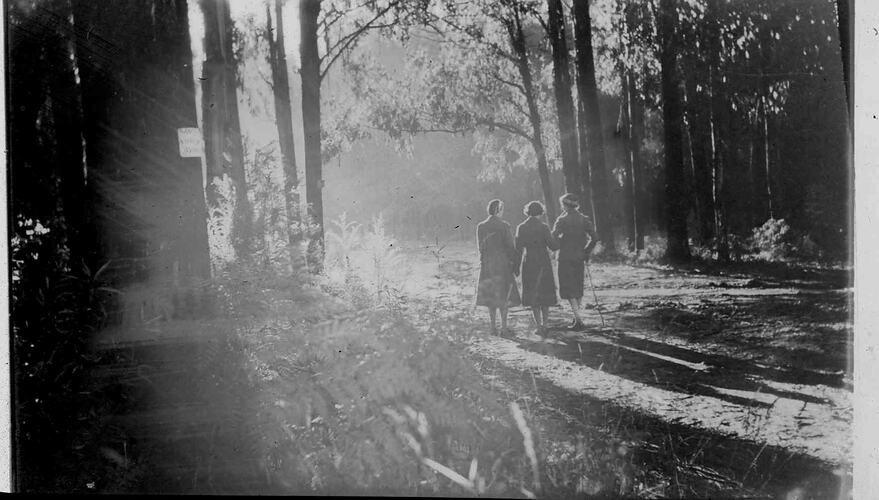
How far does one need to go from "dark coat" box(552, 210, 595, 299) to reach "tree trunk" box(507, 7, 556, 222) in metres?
0.10

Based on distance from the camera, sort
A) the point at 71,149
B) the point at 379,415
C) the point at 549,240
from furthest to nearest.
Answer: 1. the point at 71,149
2. the point at 549,240
3. the point at 379,415

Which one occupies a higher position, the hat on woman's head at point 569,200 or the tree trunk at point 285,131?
the tree trunk at point 285,131

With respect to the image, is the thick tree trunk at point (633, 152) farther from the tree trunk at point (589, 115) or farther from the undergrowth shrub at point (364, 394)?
the undergrowth shrub at point (364, 394)

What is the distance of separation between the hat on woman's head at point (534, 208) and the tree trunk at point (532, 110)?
0.04m

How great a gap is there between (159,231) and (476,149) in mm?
2142

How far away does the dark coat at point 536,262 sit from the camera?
3.31 m

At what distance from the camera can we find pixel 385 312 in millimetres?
3289

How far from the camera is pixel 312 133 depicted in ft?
11.7

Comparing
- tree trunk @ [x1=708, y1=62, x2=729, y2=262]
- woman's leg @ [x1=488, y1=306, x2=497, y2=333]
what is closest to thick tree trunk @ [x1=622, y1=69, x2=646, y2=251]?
tree trunk @ [x1=708, y1=62, x2=729, y2=262]

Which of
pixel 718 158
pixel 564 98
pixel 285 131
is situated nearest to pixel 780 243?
pixel 718 158

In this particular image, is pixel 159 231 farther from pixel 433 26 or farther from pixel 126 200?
pixel 433 26

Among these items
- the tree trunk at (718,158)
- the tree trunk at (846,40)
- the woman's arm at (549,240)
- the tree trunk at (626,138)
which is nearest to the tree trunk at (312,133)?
the woman's arm at (549,240)

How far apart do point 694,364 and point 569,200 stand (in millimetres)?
1152

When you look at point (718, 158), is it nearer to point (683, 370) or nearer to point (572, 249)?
point (572, 249)
